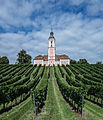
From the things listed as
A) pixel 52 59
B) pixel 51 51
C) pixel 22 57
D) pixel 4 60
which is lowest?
pixel 4 60

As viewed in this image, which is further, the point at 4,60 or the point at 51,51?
the point at 4,60

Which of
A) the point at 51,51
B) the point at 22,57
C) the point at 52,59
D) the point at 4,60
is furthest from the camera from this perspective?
the point at 4,60

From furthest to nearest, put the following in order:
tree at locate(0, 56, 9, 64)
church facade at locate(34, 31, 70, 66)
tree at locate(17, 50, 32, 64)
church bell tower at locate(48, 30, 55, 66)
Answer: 1. tree at locate(0, 56, 9, 64)
2. church bell tower at locate(48, 30, 55, 66)
3. tree at locate(17, 50, 32, 64)
4. church facade at locate(34, 31, 70, 66)

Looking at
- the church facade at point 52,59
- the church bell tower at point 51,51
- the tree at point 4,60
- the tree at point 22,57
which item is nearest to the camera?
the church facade at point 52,59

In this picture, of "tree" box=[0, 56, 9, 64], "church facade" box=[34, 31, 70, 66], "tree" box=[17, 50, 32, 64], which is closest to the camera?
"church facade" box=[34, 31, 70, 66]

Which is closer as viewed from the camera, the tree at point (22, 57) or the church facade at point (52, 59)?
the church facade at point (52, 59)

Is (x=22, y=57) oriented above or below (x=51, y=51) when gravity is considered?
below

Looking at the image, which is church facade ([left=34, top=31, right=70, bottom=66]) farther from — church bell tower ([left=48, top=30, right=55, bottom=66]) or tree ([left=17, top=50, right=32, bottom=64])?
tree ([left=17, top=50, right=32, bottom=64])

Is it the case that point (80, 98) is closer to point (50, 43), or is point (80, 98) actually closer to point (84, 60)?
point (50, 43)

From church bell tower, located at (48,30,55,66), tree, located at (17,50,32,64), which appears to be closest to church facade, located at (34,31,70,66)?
church bell tower, located at (48,30,55,66)

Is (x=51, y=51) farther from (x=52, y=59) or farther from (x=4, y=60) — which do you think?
(x=4, y=60)

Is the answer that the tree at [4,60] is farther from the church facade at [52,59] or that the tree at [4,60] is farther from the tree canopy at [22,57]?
the church facade at [52,59]

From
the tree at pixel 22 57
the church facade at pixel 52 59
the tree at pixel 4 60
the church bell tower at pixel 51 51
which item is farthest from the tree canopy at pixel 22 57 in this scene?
the church bell tower at pixel 51 51

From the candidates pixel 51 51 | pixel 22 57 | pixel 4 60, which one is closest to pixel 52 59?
pixel 51 51
